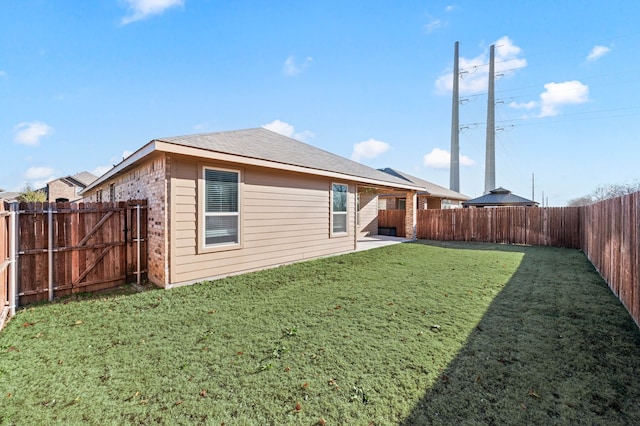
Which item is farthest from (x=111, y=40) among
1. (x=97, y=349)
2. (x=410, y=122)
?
(x=410, y=122)

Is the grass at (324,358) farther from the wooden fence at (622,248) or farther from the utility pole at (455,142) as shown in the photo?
the utility pole at (455,142)

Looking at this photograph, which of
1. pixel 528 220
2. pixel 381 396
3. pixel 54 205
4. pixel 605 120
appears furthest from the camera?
pixel 605 120

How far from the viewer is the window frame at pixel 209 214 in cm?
590

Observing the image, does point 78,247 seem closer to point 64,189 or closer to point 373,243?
point 373,243

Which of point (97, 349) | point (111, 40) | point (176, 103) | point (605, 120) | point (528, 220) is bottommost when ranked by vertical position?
point (97, 349)

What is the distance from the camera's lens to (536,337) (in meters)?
3.48

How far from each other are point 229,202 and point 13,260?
11.6 ft

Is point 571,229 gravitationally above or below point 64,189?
below

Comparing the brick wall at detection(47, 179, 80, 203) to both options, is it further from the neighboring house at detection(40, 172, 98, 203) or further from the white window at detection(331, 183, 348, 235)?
the white window at detection(331, 183, 348, 235)

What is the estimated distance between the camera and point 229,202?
Result: 21.1 ft

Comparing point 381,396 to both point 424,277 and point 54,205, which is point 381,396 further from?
point 54,205

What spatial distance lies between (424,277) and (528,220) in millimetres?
9612

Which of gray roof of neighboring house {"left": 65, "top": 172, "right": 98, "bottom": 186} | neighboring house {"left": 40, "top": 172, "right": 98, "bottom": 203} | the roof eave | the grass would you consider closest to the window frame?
the roof eave

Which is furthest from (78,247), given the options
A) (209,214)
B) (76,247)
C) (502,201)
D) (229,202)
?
(502,201)
